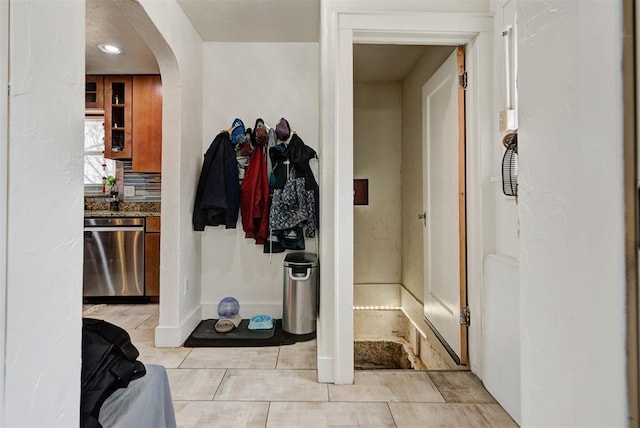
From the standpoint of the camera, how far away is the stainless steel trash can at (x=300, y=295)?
8.83ft

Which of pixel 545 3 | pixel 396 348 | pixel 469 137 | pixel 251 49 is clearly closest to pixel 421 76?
pixel 469 137

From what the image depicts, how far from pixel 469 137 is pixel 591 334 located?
197cm

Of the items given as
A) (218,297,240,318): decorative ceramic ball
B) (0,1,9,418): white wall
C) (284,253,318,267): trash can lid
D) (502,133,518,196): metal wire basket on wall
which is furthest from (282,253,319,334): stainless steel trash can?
(0,1,9,418): white wall

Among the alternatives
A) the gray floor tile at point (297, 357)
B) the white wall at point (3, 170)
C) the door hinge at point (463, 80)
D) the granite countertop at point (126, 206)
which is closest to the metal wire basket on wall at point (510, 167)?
the door hinge at point (463, 80)

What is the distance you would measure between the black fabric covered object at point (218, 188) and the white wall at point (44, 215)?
196 centimetres

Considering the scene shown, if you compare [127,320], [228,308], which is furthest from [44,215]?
[127,320]

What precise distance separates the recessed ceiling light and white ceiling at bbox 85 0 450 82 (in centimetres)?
5

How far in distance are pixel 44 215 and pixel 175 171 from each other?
1950 mm

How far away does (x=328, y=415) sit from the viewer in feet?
5.49

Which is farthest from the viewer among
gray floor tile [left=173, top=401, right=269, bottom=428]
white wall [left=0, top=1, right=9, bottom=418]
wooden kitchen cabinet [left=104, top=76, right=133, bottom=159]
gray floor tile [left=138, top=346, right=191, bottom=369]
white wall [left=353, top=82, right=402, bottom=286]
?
white wall [left=353, top=82, right=402, bottom=286]

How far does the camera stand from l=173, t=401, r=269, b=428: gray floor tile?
1.60 m

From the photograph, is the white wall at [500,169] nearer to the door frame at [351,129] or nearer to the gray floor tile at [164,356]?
the door frame at [351,129]

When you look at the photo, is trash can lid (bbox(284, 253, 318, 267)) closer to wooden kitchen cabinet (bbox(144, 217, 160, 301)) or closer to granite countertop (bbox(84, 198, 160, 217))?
wooden kitchen cabinet (bbox(144, 217, 160, 301))

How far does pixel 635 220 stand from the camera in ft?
1.03
